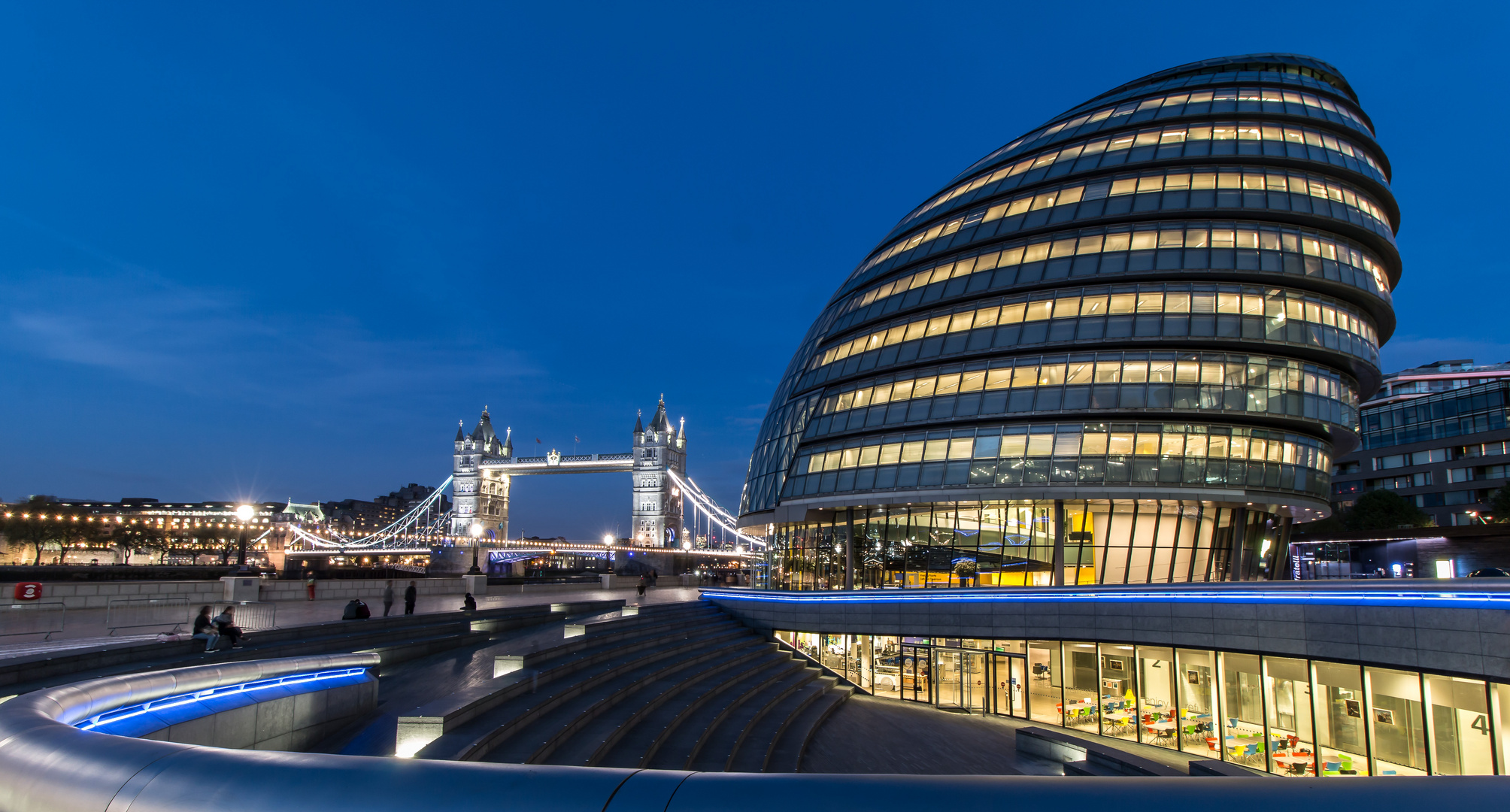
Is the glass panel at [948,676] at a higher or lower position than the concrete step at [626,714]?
lower

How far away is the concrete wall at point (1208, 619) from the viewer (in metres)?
18.9

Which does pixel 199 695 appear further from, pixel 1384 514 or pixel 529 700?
pixel 1384 514

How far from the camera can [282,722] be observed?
1206 centimetres

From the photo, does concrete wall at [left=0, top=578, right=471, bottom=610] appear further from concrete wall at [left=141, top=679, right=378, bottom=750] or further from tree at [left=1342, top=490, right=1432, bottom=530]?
tree at [left=1342, top=490, right=1432, bottom=530]

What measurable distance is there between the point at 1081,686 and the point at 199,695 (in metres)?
27.1

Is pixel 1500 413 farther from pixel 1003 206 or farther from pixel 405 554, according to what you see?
pixel 405 554

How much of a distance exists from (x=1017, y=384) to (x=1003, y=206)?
39.9 feet

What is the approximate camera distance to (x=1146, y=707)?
2723 cm

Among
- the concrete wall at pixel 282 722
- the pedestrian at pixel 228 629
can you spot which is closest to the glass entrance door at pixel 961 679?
the concrete wall at pixel 282 722

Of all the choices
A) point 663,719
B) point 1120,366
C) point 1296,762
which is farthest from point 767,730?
point 1120,366

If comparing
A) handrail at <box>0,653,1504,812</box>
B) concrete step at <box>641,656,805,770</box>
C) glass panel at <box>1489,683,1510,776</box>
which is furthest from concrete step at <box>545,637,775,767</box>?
glass panel at <box>1489,683,1510,776</box>

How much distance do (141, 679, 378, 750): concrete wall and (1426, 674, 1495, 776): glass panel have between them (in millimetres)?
23513

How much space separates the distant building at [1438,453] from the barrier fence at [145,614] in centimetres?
9664

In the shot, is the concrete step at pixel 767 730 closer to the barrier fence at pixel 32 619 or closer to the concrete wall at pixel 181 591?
the barrier fence at pixel 32 619
